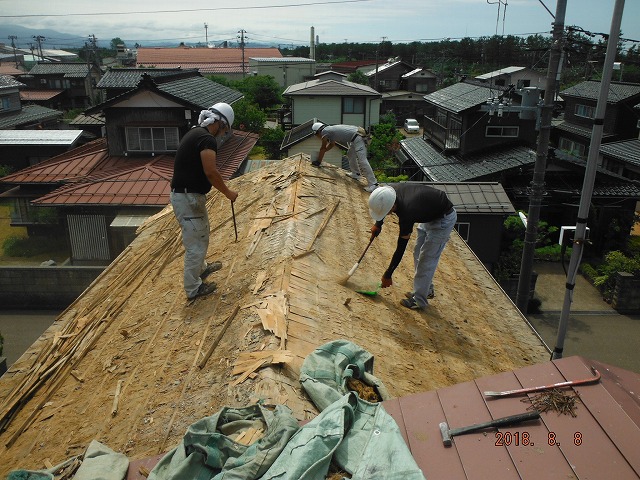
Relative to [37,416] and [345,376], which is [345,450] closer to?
[345,376]

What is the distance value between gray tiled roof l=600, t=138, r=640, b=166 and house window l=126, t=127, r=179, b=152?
19.3m

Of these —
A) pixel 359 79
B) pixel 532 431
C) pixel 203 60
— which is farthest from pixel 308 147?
pixel 203 60

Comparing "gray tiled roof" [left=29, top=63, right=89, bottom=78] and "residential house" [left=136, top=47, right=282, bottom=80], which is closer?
"gray tiled roof" [left=29, top=63, right=89, bottom=78]

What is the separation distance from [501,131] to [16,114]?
103ft

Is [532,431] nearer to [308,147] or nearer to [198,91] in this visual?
[198,91]

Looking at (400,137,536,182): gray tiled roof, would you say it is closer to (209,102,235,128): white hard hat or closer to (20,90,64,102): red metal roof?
(209,102,235,128): white hard hat

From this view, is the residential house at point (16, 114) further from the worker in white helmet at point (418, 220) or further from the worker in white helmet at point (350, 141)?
the worker in white helmet at point (418, 220)

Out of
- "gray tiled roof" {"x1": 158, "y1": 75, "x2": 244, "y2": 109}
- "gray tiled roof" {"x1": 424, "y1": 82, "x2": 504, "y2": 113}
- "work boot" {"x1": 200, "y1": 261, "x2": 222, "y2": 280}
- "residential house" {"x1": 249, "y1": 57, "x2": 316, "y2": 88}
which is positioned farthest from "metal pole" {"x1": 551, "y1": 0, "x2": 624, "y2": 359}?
"residential house" {"x1": 249, "y1": 57, "x2": 316, "y2": 88}

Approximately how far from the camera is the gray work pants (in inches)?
225

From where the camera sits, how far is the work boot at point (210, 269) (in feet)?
21.3

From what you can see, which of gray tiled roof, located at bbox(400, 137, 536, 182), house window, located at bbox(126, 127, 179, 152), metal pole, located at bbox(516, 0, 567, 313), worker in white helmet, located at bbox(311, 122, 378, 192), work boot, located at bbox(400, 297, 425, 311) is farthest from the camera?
gray tiled roof, located at bbox(400, 137, 536, 182)

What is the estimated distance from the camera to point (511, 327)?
6875 millimetres

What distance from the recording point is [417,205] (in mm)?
5789

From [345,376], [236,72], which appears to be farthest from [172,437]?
[236,72]
